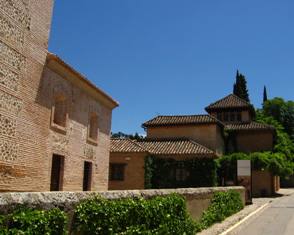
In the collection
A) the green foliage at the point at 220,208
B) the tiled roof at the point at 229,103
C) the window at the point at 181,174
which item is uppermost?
the tiled roof at the point at 229,103

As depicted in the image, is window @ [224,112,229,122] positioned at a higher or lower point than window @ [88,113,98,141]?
higher

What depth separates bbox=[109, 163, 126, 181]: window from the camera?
3228 centimetres

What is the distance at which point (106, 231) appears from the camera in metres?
6.28

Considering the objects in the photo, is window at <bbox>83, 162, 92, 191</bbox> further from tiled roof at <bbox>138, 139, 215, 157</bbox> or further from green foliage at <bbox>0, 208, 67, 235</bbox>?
green foliage at <bbox>0, 208, 67, 235</bbox>

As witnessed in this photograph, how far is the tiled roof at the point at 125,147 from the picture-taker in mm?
32125

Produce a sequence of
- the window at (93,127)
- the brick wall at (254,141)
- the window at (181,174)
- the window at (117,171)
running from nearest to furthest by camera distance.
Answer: the window at (93,127)
the window at (117,171)
the window at (181,174)
the brick wall at (254,141)

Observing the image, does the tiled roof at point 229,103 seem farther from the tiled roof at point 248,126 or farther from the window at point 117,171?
the window at point 117,171

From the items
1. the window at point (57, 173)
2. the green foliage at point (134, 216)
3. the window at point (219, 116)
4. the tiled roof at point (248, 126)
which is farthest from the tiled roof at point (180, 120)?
the green foliage at point (134, 216)

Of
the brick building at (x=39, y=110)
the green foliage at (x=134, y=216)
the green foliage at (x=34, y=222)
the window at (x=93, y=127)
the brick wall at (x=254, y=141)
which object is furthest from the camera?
the brick wall at (x=254, y=141)

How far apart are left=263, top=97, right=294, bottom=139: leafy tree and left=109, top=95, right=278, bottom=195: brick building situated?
64.2 feet

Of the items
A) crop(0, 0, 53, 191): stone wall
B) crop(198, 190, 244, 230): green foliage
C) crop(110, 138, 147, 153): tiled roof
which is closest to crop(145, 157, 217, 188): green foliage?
crop(110, 138, 147, 153): tiled roof

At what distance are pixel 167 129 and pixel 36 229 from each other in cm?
3361

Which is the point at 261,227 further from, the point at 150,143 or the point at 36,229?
the point at 150,143

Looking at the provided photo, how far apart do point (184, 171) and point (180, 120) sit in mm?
6759
